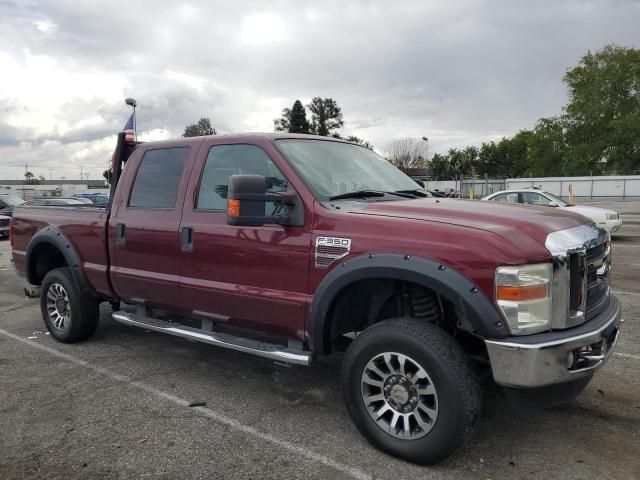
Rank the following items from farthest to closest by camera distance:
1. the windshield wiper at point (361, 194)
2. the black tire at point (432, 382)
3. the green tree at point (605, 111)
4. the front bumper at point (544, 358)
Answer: the green tree at point (605, 111), the windshield wiper at point (361, 194), the black tire at point (432, 382), the front bumper at point (544, 358)

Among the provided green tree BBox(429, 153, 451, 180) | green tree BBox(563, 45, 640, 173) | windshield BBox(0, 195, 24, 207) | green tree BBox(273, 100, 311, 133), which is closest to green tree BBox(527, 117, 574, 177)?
green tree BBox(563, 45, 640, 173)

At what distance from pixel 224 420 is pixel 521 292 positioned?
2160mm

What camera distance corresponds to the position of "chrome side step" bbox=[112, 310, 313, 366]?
3.56 m

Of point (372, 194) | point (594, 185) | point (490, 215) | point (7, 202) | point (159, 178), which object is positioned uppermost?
point (594, 185)

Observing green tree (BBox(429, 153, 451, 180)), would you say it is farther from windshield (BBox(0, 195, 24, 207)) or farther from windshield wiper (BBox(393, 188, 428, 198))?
windshield wiper (BBox(393, 188, 428, 198))

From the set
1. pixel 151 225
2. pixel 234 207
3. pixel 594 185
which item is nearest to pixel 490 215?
pixel 234 207

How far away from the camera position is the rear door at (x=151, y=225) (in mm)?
4297

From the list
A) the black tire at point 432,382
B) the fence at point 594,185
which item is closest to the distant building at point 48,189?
the black tire at point 432,382

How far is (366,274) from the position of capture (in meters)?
3.14

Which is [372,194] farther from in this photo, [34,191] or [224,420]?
[34,191]

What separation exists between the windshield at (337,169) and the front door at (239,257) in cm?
16

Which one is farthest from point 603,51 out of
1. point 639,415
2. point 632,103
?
point 639,415

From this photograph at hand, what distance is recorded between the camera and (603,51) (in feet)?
203

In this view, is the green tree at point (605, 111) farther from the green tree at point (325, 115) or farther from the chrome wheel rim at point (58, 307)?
the chrome wheel rim at point (58, 307)
